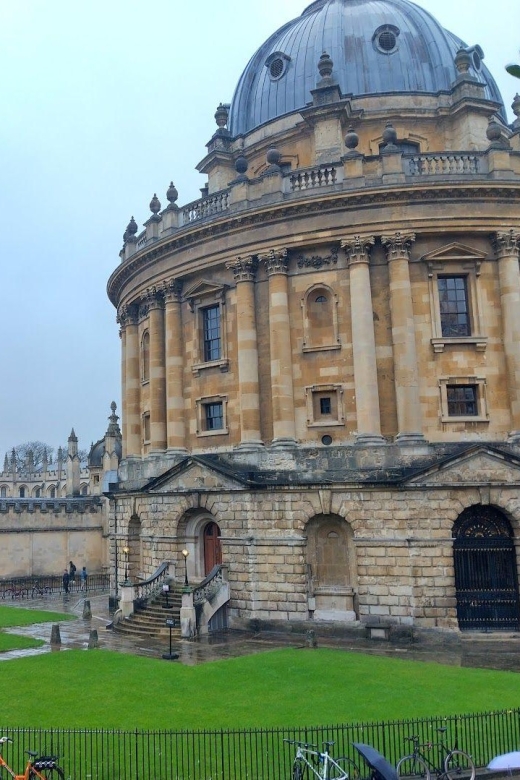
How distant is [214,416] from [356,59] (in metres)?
19.5

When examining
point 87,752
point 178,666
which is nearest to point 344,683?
point 178,666

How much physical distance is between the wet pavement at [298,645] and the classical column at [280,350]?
24.2 ft

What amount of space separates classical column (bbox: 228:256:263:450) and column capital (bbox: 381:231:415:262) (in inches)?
217

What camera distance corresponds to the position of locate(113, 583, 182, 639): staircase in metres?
26.7

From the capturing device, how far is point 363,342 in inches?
1106

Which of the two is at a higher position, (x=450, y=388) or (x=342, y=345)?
(x=342, y=345)

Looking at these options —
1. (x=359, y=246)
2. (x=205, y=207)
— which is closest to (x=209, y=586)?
(x=359, y=246)

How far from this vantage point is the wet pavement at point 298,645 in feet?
73.2

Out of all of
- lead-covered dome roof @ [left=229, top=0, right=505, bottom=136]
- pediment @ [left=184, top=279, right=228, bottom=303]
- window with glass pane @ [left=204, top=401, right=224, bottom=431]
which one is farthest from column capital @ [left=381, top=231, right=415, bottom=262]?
lead-covered dome roof @ [left=229, top=0, right=505, bottom=136]

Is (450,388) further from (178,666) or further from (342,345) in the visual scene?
(178,666)

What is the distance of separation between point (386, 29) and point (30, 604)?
3482 cm

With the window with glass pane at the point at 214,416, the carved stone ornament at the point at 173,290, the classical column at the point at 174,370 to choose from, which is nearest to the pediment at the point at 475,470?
the window with glass pane at the point at 214,416

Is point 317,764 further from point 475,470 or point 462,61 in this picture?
point 462,61

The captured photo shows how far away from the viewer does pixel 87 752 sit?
1311 cm
